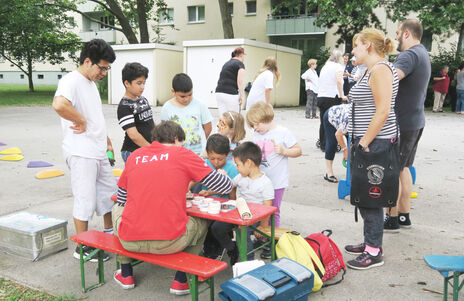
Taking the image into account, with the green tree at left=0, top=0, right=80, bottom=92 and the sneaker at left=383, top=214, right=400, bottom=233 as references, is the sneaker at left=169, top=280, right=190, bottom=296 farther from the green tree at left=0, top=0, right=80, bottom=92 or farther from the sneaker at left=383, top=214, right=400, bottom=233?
the green tree at left=0, top=0, right=80, bottom=92

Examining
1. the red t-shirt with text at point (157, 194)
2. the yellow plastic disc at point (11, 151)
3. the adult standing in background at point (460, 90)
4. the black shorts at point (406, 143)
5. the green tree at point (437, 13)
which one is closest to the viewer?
the red t-shirt with text at point (157, 194)

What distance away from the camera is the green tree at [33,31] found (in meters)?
23.6

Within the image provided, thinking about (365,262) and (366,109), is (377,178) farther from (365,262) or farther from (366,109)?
(365,262)

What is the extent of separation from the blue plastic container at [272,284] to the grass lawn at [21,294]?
4.01 feet

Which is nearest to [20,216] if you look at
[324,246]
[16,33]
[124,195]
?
[124,195]

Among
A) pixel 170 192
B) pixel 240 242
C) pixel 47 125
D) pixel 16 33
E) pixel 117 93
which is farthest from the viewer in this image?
pixel 16 33

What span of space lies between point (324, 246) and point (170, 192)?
1277 millimetres

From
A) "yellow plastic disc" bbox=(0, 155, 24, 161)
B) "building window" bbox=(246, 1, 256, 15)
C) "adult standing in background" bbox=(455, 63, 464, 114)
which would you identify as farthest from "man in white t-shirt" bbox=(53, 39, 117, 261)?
"building window" bbox=(246, 1, 256, 15)

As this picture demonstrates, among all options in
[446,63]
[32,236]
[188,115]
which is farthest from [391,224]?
[446,63]

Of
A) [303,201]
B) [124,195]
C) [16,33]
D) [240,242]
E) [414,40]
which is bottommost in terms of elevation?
[303,201]

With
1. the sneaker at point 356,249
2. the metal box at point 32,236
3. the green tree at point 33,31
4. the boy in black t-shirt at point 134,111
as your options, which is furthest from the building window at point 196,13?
the sneaker at point 356,249

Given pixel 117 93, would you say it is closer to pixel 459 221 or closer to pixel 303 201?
pixel 303 201

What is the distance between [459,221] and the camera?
14.9ft

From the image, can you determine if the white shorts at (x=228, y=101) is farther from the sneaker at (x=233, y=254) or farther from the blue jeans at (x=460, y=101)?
the blue jeans at (x=460, y=101)
